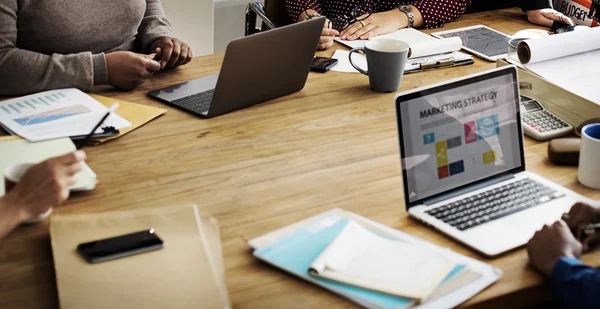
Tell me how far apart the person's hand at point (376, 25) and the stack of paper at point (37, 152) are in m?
1.07

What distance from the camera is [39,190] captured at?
1.25m

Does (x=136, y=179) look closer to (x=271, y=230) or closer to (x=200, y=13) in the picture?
(x=271, y=230)

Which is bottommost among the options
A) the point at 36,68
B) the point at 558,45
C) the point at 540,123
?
the point at 540,123

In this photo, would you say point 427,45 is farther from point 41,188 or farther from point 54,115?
point 41,188

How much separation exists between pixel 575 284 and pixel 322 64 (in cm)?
110

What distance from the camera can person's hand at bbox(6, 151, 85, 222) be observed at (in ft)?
4.06

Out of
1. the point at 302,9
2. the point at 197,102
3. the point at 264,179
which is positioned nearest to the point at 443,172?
the point at 264,179

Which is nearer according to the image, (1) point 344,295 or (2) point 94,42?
(1) point 344,295

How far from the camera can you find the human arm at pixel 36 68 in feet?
5.89

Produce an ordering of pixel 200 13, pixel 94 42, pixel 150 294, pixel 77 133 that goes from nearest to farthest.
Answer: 1. pixel 150 294
2. pixel 77 133
3. pixel 94 42
4. pixel 200 13

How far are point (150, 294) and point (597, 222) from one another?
0.79m

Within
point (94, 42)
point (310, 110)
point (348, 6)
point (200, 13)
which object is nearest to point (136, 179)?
point (310, 110)

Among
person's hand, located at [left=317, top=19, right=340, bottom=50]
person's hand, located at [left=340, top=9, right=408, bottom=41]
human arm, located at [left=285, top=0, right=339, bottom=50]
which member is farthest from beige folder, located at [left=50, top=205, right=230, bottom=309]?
human arm, located at [left=285, top=0, right=339, bottom=50]

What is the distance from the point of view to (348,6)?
8.80ft
